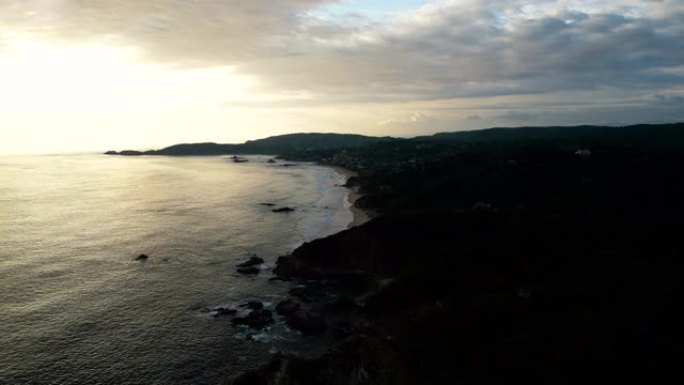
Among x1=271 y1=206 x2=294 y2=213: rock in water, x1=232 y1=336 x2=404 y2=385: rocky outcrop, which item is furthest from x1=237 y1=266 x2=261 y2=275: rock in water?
x1=271 y1=206 x2=294 y2=213: rock in water

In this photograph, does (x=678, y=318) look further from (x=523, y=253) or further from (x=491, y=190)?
(x=491, y=190)

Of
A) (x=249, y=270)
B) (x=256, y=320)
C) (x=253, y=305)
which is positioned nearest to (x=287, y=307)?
(x=256, y=320)

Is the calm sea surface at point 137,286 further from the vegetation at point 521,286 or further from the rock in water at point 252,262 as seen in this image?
the vegetation at point 521,286

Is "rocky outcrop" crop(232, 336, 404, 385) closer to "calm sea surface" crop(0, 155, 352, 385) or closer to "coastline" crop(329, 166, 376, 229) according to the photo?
"calm sea surface" crop(0, 155, 352, 385)

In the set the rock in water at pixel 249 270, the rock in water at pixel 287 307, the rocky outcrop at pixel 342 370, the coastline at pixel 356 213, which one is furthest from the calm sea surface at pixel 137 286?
the rocky outcrop at pixel 342 370

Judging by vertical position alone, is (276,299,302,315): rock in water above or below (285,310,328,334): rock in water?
above

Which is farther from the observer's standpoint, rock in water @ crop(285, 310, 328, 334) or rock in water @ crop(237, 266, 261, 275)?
rock in water @ crop(237, 266, 261, 275)

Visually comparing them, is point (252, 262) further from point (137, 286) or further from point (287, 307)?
point (287, 307)

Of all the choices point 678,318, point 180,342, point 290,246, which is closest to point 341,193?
point 290,246

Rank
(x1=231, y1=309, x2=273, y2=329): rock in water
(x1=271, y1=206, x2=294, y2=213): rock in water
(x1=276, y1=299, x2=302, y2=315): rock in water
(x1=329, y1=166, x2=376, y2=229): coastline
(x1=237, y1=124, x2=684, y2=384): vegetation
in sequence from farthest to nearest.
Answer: (x1=271, y1=206, x2=294, y2=213): rock in water, (x1=329, y1=166, x2=376, y2=229): coastline, (x1=276, y1=299, x2=302, y2=315): rock in water, (x1=231, y1=309, x2=273, y2=329): rock in water, (x1=237, y1=124, x2=684, y2=384): vegetation
